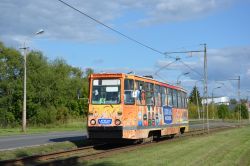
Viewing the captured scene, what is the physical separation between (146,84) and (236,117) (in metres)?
107

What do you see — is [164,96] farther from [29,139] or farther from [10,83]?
[10,83]

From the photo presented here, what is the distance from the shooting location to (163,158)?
17.1 meters

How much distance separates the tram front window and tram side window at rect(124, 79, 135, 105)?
0.99 ft

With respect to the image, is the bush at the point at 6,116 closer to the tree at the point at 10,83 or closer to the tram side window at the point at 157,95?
the tree at the point at 10,83

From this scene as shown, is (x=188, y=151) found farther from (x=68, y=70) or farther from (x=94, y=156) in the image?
(x=68, y=70)

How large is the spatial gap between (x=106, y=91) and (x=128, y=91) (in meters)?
1.03

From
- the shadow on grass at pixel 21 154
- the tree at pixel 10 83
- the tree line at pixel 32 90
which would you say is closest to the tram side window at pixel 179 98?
the shadow on grass at pixel 21 154

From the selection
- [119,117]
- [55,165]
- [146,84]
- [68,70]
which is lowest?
[55,165]

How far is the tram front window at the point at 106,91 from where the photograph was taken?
74.1ft

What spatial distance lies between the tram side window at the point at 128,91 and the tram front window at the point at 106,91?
0.99 feet

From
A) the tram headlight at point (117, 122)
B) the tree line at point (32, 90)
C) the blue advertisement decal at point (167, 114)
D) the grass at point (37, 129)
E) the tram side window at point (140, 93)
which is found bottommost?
the grass at point (37, 129)

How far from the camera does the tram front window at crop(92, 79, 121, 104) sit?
2258 cm

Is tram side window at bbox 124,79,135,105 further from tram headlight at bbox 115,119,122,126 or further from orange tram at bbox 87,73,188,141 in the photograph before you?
tram headlight at bbox 115,119,122,126

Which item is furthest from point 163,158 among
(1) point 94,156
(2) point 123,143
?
(2) point 123,143
